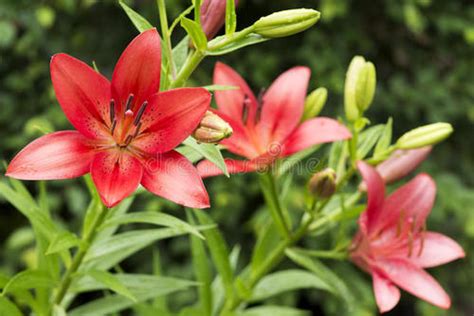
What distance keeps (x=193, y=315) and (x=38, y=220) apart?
0.84 ft

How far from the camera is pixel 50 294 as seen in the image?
91 cm

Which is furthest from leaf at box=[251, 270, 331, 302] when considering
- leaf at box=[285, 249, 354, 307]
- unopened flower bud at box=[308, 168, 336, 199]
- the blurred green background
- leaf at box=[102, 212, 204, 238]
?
the blurred green background

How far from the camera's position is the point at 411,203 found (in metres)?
0.93

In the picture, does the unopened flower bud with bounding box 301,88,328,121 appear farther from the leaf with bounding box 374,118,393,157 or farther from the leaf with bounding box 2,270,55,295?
the leaf with bounding box 2,270,55,295

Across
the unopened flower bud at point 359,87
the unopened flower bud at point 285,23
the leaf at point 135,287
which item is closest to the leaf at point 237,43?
the unopened flower bud at point 285,23

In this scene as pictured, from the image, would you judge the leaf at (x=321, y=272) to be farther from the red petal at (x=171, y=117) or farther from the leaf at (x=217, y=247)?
the red petal at (x=171, y=117)

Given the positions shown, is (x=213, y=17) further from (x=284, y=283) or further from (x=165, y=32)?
(x=284, y=283)

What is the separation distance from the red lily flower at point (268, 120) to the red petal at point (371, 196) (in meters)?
0.06

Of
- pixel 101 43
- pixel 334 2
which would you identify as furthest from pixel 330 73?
pixel 101 43

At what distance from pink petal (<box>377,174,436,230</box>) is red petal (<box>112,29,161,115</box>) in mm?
413

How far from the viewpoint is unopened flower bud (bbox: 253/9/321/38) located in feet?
2.20

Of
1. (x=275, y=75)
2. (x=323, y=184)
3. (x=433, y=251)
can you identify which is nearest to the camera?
(x=323, y=184)

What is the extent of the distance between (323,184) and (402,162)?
0.15 m

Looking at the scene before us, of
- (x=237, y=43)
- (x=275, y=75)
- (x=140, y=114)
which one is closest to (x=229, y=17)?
(x=237, y=43)
